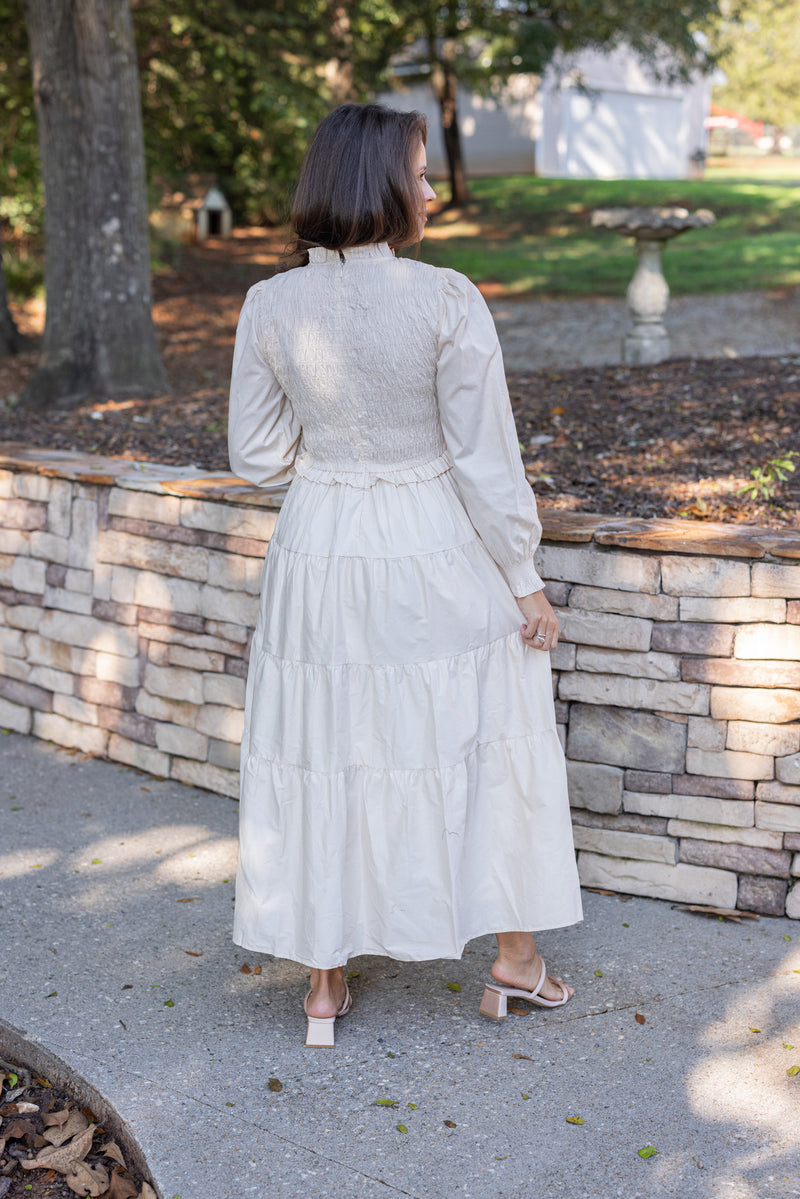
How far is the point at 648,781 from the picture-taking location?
10.2 ft

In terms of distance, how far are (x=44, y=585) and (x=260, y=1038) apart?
222 centimetres

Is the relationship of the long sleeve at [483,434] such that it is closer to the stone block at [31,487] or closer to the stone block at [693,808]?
the stone block at [693,808]

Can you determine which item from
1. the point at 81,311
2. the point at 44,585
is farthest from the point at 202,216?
the point at 44,585

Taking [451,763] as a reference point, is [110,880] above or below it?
below

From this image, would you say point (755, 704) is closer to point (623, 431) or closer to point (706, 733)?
Answer: point (706, 733)

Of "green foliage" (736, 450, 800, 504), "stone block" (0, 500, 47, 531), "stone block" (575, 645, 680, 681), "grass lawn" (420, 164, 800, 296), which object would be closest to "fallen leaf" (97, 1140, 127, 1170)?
"stone block" (575, 645, 680, 681)

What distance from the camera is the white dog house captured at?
24531 mm

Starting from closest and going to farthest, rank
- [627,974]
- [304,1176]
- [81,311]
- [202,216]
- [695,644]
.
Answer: [304,1176], [627,974], [695,644], [81,311], [202,216]

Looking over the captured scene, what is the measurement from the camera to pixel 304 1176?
2121 mm

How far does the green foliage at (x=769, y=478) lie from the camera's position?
3.93 metres

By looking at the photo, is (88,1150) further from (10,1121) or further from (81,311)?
(81,311)

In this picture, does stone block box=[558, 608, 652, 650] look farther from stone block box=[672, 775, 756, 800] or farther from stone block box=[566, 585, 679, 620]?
stone block box=[672, 775, 756, 800]

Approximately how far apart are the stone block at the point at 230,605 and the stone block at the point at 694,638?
130cm

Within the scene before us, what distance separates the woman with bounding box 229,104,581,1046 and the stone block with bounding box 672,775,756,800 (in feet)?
2.23
